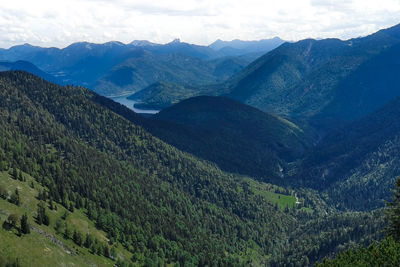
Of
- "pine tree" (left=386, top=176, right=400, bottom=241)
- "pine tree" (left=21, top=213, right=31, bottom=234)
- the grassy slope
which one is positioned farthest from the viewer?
"pine tree" (left=21, top=213, right=31, bottom=234)

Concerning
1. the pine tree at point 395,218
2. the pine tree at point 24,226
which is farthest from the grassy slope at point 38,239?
the pine tree at point 395,218

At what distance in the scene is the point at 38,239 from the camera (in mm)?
113188

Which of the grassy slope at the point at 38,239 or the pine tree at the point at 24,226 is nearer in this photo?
the grassy slope at the point at 38,239

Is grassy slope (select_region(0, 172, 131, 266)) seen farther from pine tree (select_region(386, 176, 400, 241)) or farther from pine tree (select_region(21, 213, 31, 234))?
pine tree (select_region(386, 176, 400, 241))

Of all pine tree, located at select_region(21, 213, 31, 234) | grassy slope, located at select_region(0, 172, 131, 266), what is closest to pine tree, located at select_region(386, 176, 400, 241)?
grassy slope, located at select_region(0, 172, 131, 266)

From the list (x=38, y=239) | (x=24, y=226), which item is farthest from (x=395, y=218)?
(x=24, y=226)

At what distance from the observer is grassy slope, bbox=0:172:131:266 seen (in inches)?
3971

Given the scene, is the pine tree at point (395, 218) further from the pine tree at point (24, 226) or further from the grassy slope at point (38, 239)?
the pine tree at point (24, 226)

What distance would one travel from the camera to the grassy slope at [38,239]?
331 ft

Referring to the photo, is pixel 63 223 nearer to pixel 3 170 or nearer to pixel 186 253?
pixel 3 170

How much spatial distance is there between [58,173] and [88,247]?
63.6 meters

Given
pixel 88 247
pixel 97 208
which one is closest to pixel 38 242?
pixel 88 247

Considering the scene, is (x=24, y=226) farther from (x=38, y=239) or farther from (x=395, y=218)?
(x=395, y=218)

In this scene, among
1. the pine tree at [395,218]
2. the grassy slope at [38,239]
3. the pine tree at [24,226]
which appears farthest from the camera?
the pine tree at [24,226]
